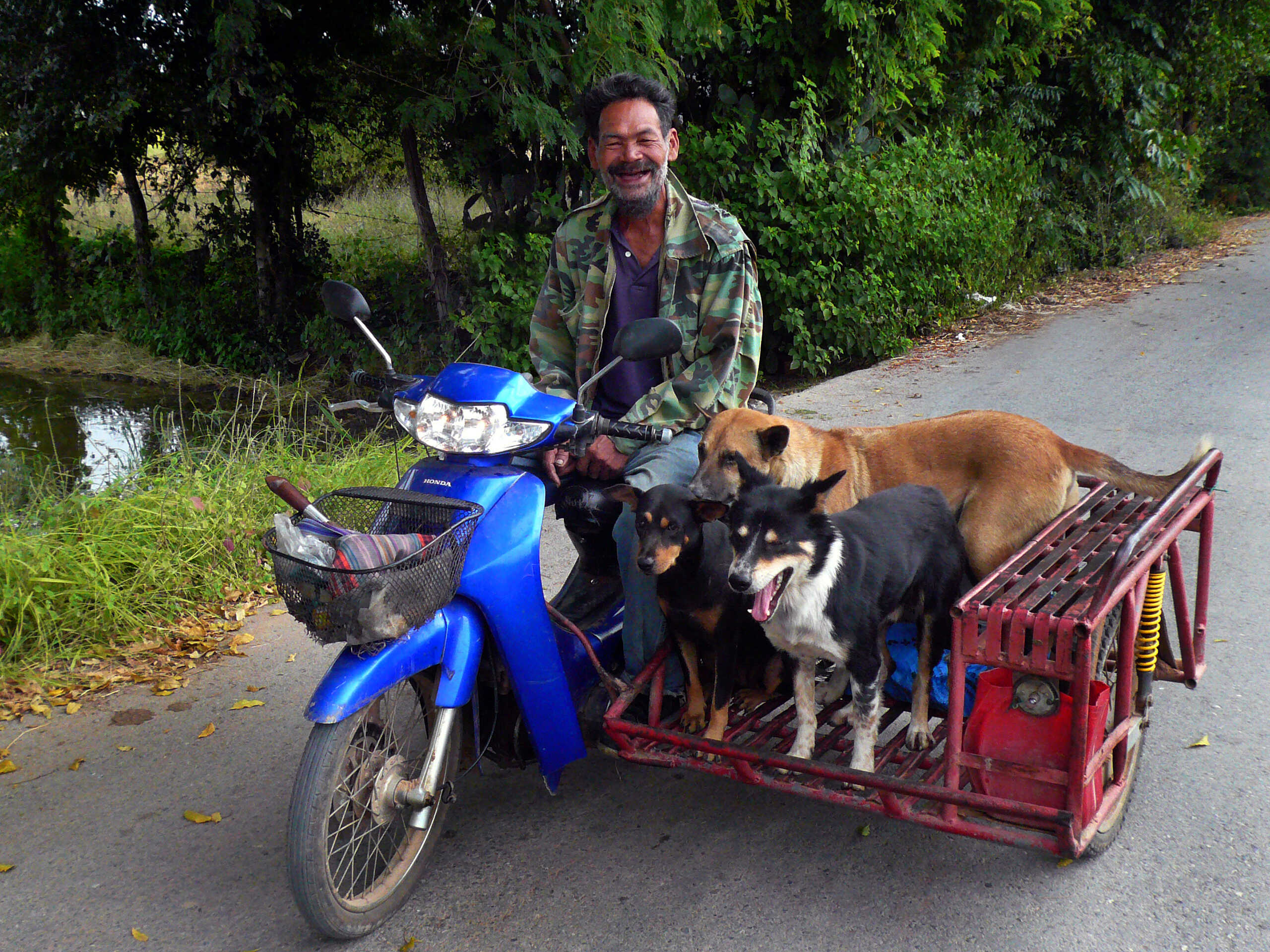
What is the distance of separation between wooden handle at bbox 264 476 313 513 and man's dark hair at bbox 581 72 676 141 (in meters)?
1.78

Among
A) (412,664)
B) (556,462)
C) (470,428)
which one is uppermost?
(470,428)

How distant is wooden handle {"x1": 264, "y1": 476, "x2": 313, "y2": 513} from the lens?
7.91ft

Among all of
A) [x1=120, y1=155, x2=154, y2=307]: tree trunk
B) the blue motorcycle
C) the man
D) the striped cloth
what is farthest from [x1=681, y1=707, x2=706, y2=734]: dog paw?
[x1=120, y1=155, x2=154, y2=307]: tree trunk

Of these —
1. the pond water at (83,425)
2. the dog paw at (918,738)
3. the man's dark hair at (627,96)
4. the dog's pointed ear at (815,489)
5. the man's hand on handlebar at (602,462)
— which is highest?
the man's dark hair at (627,96)

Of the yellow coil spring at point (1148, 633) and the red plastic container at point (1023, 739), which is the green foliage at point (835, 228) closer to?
the yellow coil spring at point (1148, 633)

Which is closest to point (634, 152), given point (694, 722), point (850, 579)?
point (850, 579)

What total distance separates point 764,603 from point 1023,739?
29.7 inches

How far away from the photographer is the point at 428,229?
11.0 m

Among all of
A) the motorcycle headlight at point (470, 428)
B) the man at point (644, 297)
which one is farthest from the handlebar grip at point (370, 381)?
the man at point (644, 297)

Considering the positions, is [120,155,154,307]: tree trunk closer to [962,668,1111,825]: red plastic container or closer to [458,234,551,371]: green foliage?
[458,234,551,371]: green foliage

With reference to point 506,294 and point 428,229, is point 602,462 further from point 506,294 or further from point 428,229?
point 428,229

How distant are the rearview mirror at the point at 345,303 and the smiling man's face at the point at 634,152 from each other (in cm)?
106

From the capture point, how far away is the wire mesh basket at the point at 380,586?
2.21 m

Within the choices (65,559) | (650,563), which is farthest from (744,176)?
(650,563)
